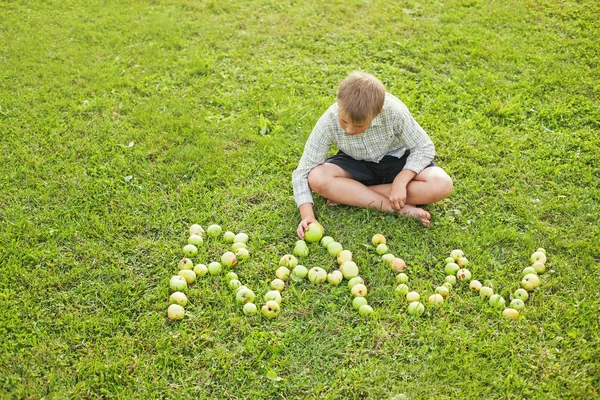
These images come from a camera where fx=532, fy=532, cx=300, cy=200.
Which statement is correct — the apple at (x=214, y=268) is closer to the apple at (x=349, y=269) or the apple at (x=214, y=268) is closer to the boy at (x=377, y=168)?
the boy at (x=377, y=168)

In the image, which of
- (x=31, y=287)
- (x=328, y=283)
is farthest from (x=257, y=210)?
(x=31, y=287)

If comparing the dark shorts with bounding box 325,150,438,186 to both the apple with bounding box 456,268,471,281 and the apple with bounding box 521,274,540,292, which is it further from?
the apple with bounding box 521,274,540,292

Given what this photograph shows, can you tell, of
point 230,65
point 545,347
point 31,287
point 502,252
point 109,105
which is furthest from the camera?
point 230,65

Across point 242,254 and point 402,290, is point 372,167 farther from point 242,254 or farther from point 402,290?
point 242,254

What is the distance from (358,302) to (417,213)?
1.06 metres

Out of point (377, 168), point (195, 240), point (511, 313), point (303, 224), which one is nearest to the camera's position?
point (511, 313)

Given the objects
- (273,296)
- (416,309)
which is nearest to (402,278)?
(416,309)

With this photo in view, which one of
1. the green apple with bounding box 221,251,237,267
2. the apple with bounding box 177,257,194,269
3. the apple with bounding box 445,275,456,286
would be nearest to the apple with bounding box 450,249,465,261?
the apple with bounding box 445,275,456,286

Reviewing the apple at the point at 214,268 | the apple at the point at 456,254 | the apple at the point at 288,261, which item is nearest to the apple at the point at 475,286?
the apple at the point at 456,254

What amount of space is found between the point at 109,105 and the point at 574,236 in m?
4.72

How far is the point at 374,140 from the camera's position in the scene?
174 inches

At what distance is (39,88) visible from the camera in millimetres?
6047

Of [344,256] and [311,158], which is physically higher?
[311,158]

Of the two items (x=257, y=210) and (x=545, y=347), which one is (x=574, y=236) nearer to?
(x=545, y=347)
